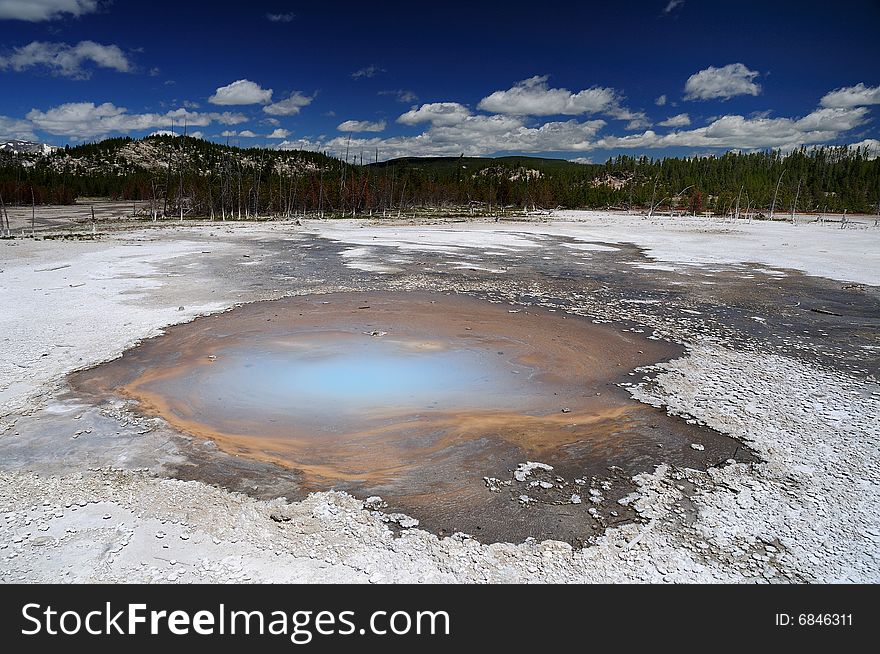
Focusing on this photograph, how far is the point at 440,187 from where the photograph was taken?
3752 inches

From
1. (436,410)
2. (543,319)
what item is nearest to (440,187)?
(543,319)

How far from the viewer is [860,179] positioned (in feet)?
336

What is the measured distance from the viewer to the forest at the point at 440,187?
71.8 metres

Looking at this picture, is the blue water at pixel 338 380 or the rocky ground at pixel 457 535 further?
the blue water at pixel 338 380

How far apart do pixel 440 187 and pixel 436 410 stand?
301 ft

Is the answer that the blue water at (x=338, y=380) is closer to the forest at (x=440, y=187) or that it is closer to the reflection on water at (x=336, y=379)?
the reflection on water at (x=336, y=379)

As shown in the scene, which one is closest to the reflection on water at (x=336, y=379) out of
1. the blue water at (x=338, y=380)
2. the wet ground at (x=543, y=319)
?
the blue water at (x=338, y=380)

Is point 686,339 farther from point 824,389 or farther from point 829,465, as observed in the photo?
point 829,465

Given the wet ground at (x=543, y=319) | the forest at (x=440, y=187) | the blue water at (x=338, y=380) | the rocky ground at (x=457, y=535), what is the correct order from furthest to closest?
1. the forest at (x=440, y=187)
2. the blue water at (x=338, y=380)
3. the wet ground at (x=543, y=319)
4. the rocky ground at (x=457, y=535)

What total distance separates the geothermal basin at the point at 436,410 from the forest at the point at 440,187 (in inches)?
2055

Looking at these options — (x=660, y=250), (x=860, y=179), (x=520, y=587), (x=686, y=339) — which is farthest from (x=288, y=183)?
(x=860, y=179)

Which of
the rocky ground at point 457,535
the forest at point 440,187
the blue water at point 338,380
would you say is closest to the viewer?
the rocky ground at point 457,535

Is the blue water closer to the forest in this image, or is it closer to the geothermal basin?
the geothermal basin

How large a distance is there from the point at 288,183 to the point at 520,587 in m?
80.9
